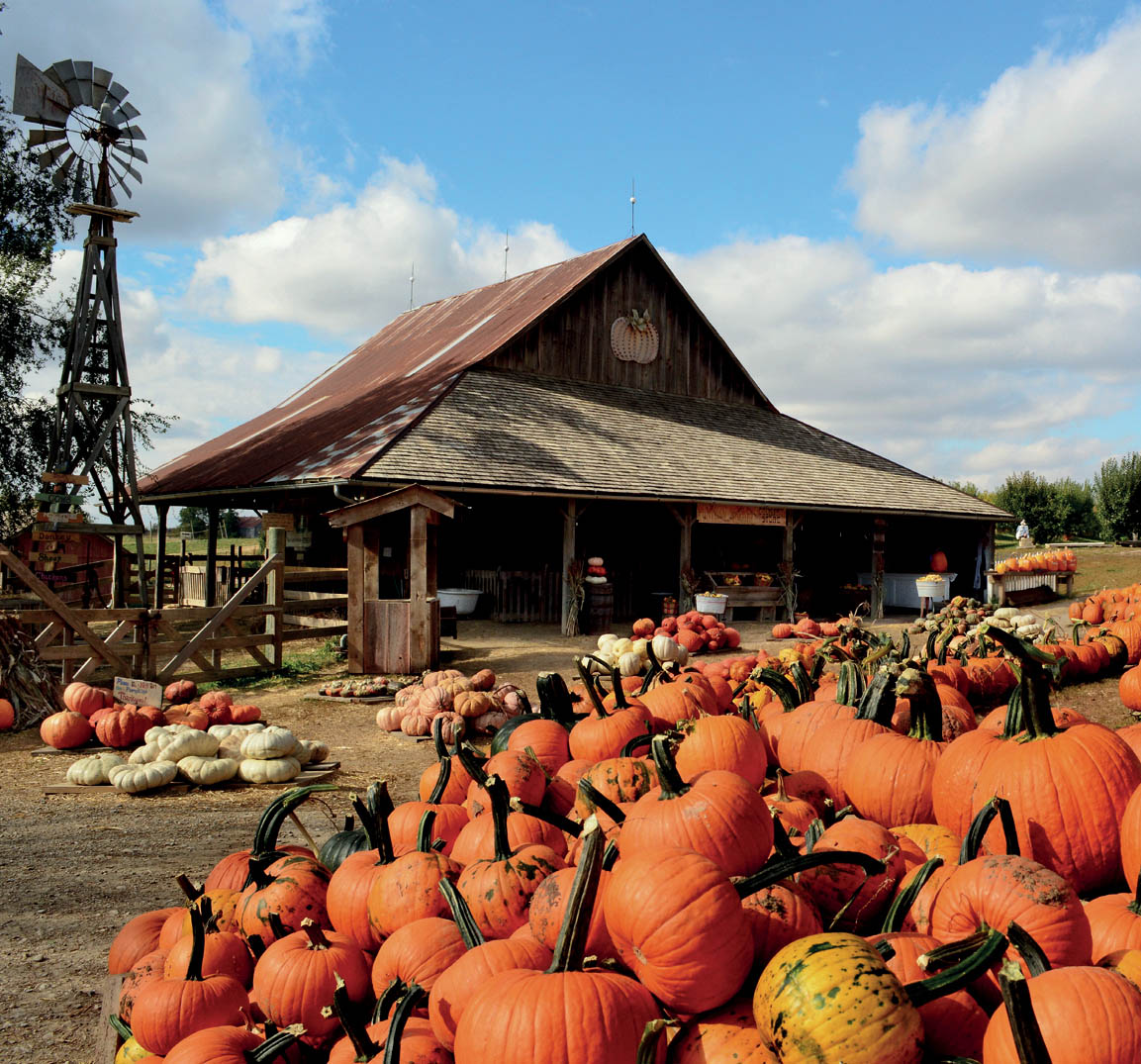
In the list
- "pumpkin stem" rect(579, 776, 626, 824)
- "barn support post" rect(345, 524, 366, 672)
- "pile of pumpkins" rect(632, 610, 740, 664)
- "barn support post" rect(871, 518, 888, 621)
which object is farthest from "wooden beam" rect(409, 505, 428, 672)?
"barn support post" rect(871, 518, 888, 621)

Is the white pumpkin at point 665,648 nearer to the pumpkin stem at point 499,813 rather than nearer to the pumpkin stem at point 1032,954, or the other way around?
the pumpkin stem at point 499,813

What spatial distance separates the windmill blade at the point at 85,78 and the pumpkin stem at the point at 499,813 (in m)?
17.6

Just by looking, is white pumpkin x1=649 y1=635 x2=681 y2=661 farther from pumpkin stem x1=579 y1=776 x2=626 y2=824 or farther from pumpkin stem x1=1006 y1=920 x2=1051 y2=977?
pumpkin stem x1=1006 y1=920 x2=1051 y2=977

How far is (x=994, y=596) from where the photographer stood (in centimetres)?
2170

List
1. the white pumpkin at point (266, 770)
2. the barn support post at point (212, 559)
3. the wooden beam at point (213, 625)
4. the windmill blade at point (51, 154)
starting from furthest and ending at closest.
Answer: the barn support post at point (212, 559) → the windmill blade at point (51, 154) → the wooden beam at point (213, 625) → the white pumpkin at point (266, 770)

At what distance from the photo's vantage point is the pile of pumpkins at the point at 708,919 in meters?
1.75

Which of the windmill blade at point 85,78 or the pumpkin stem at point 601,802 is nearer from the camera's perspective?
the pumpkin stem at point 601,802

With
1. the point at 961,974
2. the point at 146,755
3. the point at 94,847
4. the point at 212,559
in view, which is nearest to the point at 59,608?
the point at 146,755

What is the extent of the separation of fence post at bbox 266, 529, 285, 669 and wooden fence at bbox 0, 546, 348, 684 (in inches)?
0.5

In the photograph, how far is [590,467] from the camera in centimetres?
1664

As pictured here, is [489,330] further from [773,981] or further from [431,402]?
[773,981]

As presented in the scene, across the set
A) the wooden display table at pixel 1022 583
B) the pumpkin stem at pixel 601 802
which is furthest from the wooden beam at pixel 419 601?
the wooden display table at pixel 1022 583

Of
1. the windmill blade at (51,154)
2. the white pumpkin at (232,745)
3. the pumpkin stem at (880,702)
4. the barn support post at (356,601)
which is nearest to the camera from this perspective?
the pumpkin stem at (880,702)

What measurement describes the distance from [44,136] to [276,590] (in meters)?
9.67
